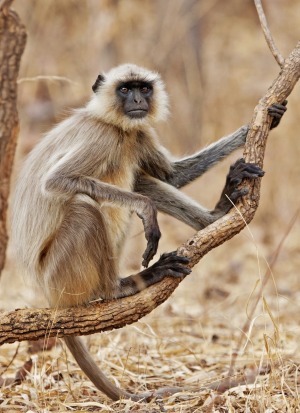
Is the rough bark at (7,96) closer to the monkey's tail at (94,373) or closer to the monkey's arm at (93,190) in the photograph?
the monkey's arm at (93,190)

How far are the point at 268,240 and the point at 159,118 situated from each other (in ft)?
15.7

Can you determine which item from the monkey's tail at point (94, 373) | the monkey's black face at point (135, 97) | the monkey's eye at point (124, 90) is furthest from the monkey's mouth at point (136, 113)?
the monkey's tail at point (94, 373)

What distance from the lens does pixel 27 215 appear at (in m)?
4.54

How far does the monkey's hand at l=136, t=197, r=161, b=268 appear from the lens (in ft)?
13.1

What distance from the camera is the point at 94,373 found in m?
4.27

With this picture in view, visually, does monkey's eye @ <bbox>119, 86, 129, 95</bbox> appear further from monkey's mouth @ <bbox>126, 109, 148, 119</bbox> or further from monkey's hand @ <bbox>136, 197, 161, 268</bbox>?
monkey's hand @ <bbox>136, 197, 161, 268</bbox>

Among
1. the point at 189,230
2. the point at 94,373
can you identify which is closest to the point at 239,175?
the point at 94,373

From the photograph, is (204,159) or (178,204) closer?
(178,204)

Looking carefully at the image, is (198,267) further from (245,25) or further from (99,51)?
(245,25)

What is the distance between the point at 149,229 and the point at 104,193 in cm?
37

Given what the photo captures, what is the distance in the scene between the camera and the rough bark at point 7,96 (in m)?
5.38

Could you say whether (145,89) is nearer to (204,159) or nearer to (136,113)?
(136,113)

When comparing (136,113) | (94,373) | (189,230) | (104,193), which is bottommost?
(94,373)

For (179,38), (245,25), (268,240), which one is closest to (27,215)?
(268,240)
